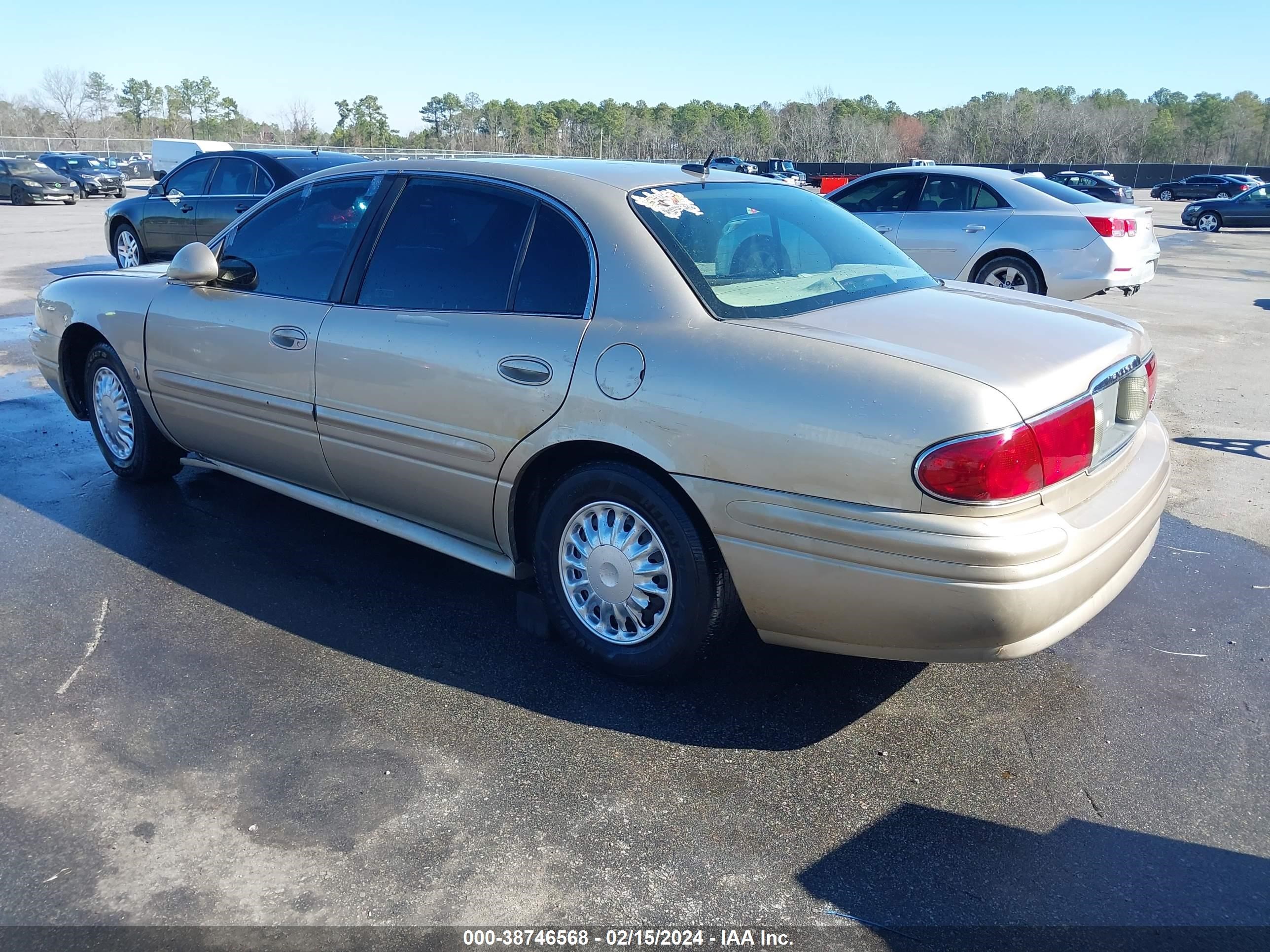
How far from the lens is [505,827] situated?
9.03ft

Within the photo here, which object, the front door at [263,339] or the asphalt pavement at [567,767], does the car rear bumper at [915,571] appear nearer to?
the asphalt pavement at [567,767]

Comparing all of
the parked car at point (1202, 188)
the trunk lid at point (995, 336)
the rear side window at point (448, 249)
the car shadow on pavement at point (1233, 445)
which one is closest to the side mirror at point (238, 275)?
the rear side window at point (448, 249)

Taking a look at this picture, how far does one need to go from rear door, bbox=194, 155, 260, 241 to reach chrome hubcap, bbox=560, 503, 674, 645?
8.97 m

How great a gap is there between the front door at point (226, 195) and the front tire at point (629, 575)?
890cm

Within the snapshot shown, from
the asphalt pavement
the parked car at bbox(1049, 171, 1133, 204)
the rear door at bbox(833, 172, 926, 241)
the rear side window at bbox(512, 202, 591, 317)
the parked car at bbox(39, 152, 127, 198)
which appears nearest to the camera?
the asphalt pavement

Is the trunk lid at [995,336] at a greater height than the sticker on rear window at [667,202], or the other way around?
the sticker on rear window at [667,202]

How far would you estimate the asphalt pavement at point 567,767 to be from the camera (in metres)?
2.48

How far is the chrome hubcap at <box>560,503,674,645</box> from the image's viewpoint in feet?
10.9

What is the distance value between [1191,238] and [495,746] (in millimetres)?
29668

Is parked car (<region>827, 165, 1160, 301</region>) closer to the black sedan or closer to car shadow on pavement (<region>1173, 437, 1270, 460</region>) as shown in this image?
car shadow on pavement (<region>1173, 437, 1270, 460</region>)

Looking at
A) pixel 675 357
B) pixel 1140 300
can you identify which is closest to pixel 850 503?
pixel 675 357

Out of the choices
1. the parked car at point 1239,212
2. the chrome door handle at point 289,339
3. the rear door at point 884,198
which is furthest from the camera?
the parked car at point 1239,212

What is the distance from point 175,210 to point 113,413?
7.74 meters

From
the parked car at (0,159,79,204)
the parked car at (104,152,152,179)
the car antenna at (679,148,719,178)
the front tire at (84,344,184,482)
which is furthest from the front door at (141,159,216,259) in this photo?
the parked car at (104,152,152,179)
